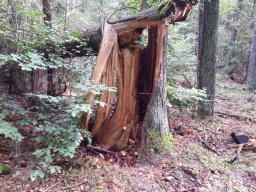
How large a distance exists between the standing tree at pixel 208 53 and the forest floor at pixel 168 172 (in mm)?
1310

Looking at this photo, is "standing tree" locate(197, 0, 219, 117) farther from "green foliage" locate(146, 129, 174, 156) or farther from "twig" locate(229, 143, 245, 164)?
"green foliage" locate(146, 129, 174, 156)

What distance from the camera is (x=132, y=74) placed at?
16.2ft

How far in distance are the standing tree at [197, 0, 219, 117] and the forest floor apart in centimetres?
131

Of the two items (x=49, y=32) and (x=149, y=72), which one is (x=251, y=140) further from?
(x=49, y=32)

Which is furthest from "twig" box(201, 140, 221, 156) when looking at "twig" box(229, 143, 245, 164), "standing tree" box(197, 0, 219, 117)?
"standing tree" box(197, 0, 219, 117)

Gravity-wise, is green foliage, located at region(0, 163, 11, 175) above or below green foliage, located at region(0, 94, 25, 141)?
below

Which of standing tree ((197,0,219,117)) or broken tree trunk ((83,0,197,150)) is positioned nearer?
broken tree trunk ((83,0,197,150))

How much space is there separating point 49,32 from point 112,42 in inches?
44.1

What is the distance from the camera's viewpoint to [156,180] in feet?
13.8

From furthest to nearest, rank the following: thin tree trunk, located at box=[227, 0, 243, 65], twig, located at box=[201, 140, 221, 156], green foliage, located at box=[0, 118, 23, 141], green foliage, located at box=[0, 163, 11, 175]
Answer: thin tree trunk, located at box=[227, 0, 243, 65], twig, located at box=[201, 140, 221, 156], green foliage, located at box=[0, 163, 11, 175], green foliage, located at box=[0, 118, 23, 141]

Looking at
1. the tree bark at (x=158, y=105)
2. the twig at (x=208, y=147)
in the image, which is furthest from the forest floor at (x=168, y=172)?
the tree bark at (x=158, y=105)

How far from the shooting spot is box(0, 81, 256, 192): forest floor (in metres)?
3.70

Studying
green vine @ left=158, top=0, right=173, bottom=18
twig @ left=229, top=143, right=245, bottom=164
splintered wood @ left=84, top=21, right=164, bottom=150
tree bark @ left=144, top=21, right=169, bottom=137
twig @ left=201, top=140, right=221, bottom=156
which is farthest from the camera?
twig @ left=201, top=140, right=221, bottom=156

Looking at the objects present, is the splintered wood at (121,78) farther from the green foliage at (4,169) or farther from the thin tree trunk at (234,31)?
the thin tree trunk at (234,31)
